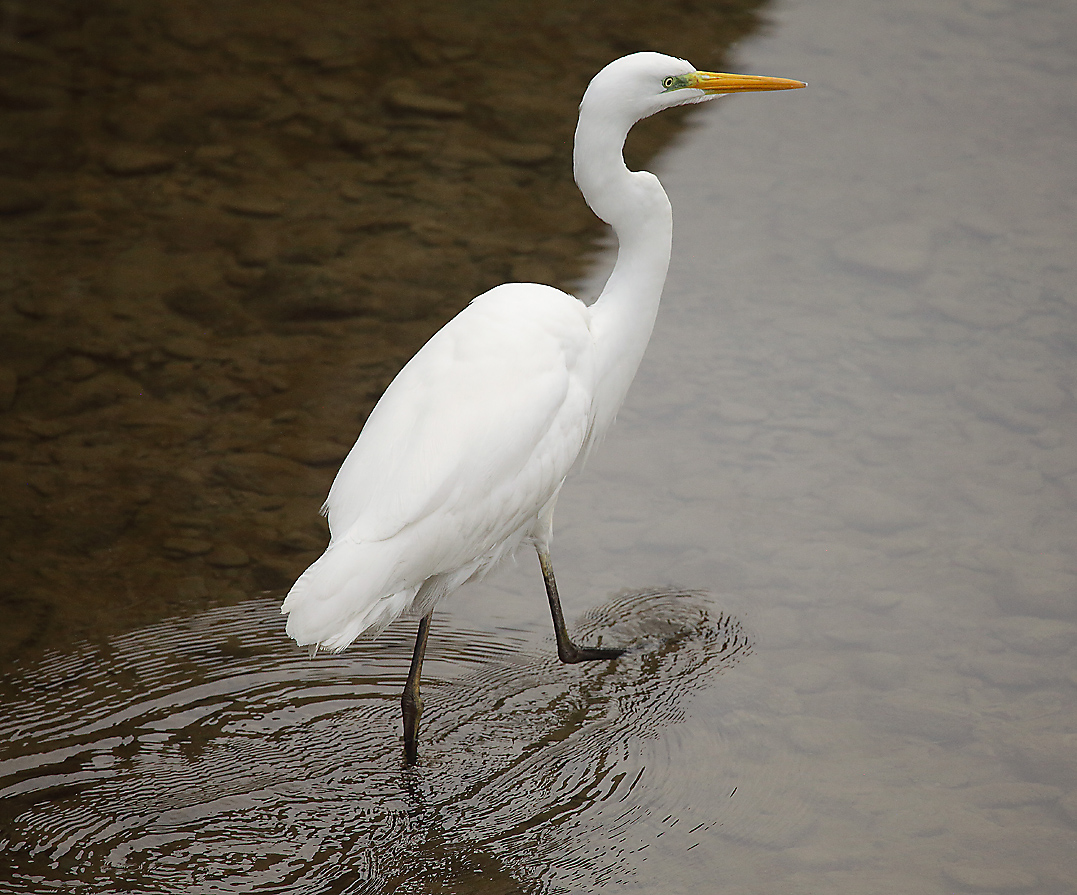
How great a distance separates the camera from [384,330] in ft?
13.8

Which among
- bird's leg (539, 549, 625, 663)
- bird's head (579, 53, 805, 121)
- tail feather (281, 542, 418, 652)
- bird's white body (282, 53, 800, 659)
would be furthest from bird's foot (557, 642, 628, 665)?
bird's head (579, 53, 805, 121)

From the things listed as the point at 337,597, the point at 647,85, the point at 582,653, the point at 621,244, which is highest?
the point at 647,85

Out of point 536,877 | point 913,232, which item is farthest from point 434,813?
point 913,232

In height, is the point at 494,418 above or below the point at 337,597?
above

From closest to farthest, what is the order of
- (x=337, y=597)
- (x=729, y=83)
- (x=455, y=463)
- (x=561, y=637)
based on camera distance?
1. (x=337, y=597)
2. (x=455, y=463)
3. (x=729, y=83)
4. (x=561, y=637)

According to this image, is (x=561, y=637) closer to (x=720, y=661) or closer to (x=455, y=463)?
(x=720, y=661)

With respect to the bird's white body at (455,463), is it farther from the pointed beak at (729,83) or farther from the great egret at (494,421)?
the pointed beak at (729,83)

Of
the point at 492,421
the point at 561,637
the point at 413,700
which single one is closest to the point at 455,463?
the point at 492,421

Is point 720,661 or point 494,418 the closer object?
point 494,418

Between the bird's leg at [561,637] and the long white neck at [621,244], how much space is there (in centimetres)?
34

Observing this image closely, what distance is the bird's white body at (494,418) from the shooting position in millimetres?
2479

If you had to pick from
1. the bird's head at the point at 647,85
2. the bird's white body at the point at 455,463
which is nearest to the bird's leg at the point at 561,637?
→ the bird's white body at the point at 455,463

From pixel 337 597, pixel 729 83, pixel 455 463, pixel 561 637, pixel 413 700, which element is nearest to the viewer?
pixel 337 597

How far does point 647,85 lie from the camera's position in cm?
274
